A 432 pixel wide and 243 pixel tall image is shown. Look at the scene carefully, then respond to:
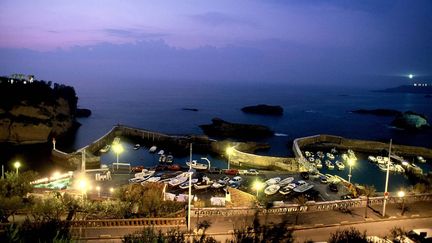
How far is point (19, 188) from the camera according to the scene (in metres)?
21.8

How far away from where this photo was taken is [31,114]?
232 ft

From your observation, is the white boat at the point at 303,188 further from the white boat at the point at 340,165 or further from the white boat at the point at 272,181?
the white boat at the point at 340,165

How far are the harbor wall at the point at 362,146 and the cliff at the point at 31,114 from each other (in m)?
46.9

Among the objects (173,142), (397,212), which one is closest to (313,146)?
(173,142)

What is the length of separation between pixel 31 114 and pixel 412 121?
92.6m

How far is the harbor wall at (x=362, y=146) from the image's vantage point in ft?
212

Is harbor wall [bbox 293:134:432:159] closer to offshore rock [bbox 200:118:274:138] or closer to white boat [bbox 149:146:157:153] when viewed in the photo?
offshore rock [bbox 200:118:274:138]

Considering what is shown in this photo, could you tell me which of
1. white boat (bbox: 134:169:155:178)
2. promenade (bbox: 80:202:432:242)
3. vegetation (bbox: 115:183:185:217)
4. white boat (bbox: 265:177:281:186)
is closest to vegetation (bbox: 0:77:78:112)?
white boat (bbox: 134:169:155:178)

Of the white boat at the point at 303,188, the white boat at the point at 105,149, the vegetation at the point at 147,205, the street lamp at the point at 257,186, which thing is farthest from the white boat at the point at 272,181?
the white boat at the point at 105,149

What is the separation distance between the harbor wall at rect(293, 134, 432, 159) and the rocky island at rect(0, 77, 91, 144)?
4678cm

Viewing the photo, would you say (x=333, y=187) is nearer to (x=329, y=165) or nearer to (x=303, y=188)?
(x=303, y=188)

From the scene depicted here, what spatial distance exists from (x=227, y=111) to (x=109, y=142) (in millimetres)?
76191

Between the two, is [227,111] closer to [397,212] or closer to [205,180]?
[205,180]

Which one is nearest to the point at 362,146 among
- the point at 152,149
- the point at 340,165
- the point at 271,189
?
the point at 340,165
